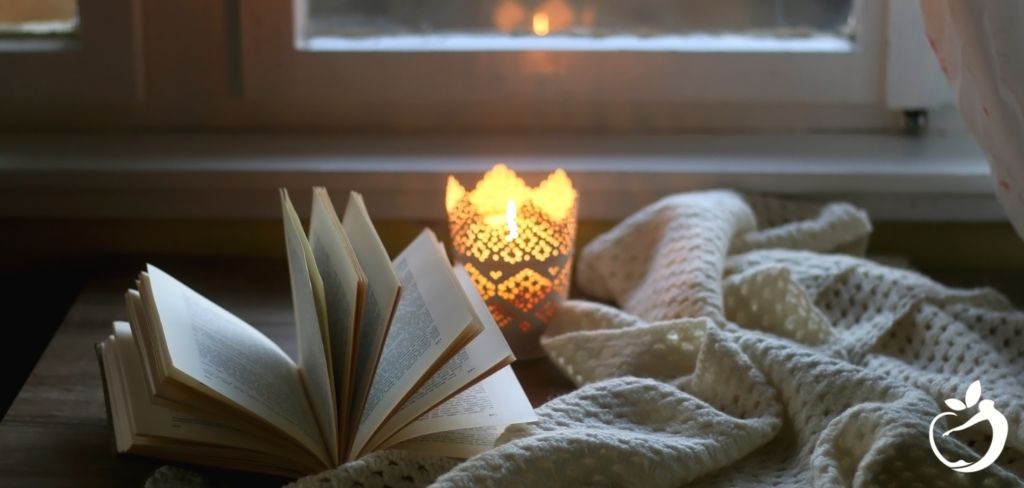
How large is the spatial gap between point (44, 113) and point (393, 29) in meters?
0.44

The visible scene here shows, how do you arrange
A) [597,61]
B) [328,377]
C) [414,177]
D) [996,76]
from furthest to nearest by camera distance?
[597,61] < [414,177] < [996,76] < [328,377]

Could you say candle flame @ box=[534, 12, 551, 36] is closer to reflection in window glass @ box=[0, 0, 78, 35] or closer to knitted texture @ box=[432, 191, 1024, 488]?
knitted texture @ box=[432, 191, 1024, 488]

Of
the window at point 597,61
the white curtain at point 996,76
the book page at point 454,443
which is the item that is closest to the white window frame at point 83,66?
the window at point 597,61

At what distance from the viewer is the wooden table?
63 centimetres

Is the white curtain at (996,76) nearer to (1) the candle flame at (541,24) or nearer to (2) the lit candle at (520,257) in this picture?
(2) the lit candle at (520,257)

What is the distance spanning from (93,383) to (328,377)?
0.94 ft

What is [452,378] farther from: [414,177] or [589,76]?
[589,76]

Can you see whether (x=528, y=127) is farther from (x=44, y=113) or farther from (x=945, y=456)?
(x=945, y=456)

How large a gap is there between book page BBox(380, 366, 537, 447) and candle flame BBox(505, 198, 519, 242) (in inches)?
7.1

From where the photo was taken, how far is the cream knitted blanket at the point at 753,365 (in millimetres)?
560

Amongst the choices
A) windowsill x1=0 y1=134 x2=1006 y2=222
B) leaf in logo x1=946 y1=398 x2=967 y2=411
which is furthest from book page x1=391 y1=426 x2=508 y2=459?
windowsill x1=0 y1=134 x2=1006 y2=222

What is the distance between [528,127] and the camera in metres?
1.15

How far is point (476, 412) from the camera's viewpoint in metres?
0.63

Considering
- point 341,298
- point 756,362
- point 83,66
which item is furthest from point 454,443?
point 83,66
